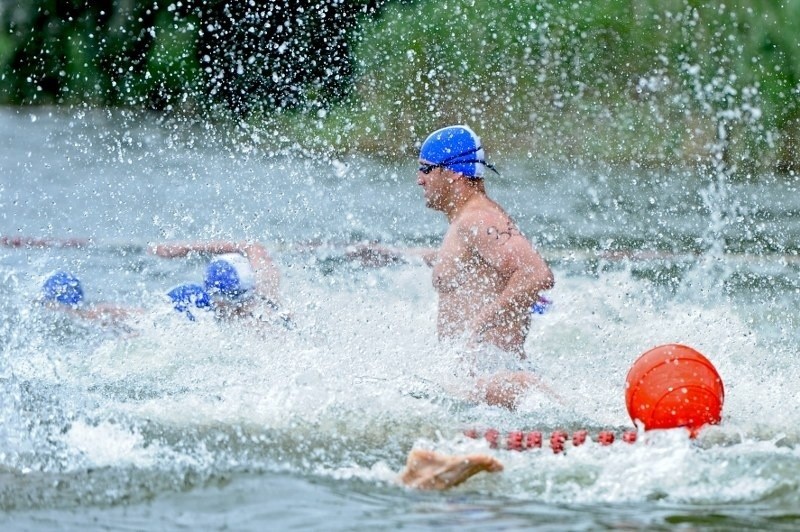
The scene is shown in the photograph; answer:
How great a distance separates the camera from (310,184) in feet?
54.5

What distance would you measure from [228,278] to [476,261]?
170 centimetres

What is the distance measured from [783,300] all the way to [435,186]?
12.3ft

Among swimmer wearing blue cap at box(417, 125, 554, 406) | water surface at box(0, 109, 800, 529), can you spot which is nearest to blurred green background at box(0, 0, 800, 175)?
water surface at box(0, 109, 800, 529)

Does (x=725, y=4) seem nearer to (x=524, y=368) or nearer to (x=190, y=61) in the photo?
(x=190, y=61)

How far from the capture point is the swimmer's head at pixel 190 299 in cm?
791

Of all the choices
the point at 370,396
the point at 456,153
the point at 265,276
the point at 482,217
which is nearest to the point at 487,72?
the point at 265,276

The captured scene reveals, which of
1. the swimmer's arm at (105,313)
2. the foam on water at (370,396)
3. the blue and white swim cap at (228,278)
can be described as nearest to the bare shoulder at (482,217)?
the foam on water at (370,396)

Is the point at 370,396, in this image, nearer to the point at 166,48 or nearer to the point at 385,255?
the point at 385,255

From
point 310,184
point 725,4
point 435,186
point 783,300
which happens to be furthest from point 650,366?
point 725,4

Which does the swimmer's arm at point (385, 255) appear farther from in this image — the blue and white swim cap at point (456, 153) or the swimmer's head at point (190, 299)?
the swimmer's head at point (190, 299)

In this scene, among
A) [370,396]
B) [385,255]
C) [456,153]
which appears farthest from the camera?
[385,255]

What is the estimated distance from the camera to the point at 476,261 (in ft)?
22.8

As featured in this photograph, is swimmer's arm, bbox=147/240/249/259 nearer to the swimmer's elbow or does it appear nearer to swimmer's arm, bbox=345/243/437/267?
swimmer's arm, bbox=345/243/437/267

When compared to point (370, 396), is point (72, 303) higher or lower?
higher
